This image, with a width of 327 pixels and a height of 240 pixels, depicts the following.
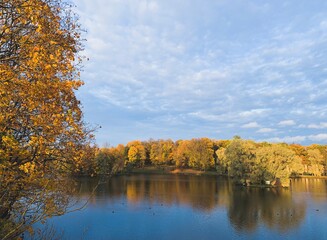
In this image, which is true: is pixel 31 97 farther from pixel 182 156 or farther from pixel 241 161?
pixel 182 156

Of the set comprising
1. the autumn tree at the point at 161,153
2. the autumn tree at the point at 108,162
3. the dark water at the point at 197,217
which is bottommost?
the dark water at the point at 197,217

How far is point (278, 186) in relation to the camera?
60219mm

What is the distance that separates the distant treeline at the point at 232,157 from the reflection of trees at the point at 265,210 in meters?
9.73

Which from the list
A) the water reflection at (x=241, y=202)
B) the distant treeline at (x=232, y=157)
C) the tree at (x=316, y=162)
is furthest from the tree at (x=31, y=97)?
the tree at (x=316, y=162)

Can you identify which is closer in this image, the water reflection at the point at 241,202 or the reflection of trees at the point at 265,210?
the reflection of trees at the point at 265,210

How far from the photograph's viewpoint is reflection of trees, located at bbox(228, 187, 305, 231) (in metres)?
31.3

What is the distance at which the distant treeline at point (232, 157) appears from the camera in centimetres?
6012

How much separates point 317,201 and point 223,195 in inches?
556

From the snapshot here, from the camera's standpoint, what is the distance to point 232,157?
209ft

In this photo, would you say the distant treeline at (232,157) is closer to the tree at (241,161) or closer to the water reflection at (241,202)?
the tree at (241,161)

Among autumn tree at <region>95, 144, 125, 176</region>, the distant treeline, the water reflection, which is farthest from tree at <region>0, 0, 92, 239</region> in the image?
the distant treeline

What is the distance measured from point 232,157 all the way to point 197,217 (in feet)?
105

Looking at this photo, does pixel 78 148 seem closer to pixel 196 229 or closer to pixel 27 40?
pixel 27 40

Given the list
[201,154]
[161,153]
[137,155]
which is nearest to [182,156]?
[201,154]
